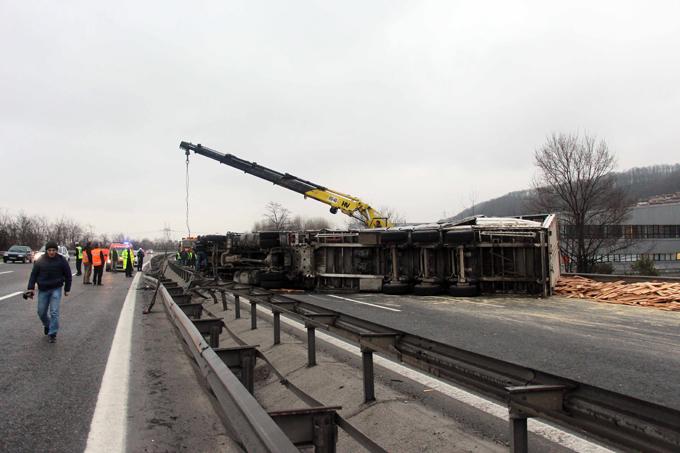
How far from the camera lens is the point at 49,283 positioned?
332 inches

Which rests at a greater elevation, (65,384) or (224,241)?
(224,241)

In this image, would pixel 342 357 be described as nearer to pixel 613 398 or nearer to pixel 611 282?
pixel 613 398

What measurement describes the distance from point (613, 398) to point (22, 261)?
50.7 meters

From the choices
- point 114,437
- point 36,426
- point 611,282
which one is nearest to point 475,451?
Result: point 114,437

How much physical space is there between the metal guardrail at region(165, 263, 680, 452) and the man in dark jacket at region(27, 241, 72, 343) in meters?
6.29

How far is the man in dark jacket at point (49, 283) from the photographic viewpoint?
8.19 meters

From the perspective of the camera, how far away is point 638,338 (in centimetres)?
825

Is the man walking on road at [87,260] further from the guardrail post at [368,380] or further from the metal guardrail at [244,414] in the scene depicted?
the guardrail post at [368,380]

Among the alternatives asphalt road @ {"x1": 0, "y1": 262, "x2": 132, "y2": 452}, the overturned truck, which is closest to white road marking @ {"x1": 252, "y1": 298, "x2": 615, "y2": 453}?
asphalt road @ {"x1": 0, "y1": 262, "x2": 132, "y2": 452}

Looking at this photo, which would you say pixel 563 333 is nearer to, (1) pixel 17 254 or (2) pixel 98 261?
(2) pixel 98 261

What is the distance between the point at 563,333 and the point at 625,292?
6552 mm

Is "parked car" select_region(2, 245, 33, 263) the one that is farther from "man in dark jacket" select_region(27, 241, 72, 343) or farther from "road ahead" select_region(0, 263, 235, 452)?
"man in dark jacket" select_region(27, 241, 72, 343)

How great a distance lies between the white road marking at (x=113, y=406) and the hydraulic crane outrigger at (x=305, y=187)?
17287 mm

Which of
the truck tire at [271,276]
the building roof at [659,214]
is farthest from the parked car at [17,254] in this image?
the building roof at [659,214]
